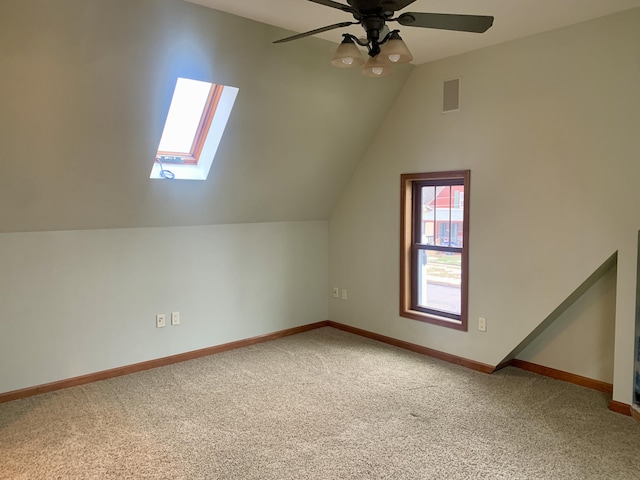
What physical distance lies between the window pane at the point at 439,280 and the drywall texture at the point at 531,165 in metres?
0.24

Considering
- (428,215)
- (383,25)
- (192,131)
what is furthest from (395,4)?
(428,215)

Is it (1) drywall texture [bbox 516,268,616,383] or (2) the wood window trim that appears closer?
(1) drywall texture [bbox 516,268,616,383]

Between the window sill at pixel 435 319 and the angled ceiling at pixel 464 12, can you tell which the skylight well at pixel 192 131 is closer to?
the angled ceiling at pixel 464 12

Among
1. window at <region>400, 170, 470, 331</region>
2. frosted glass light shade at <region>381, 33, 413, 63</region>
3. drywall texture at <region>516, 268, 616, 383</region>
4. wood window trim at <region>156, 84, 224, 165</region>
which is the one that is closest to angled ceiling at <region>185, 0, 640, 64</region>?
frosted glass light shade at <region>381, 33, 413, 63</region>

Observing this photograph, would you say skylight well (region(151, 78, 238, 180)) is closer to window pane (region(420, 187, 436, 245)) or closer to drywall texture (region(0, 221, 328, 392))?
drywall texture (region(0, 221, 328, 392))

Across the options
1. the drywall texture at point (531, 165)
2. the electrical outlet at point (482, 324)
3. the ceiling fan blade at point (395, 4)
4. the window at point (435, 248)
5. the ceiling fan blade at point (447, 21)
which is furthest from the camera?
the window at point (435, 248)

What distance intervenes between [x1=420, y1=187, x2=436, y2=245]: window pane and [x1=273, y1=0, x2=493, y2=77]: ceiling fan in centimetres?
209

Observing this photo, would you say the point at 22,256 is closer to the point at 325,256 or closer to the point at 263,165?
the point at 263,165

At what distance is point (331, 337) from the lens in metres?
4.99

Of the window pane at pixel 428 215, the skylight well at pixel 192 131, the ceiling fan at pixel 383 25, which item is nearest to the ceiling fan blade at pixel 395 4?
the ceiling fan at pixel 383 25

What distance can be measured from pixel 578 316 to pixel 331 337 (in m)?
2.35

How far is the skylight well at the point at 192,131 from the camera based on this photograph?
368 centimetres

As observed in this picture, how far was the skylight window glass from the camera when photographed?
372 cm

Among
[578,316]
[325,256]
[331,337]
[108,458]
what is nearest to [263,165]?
[325,256]
